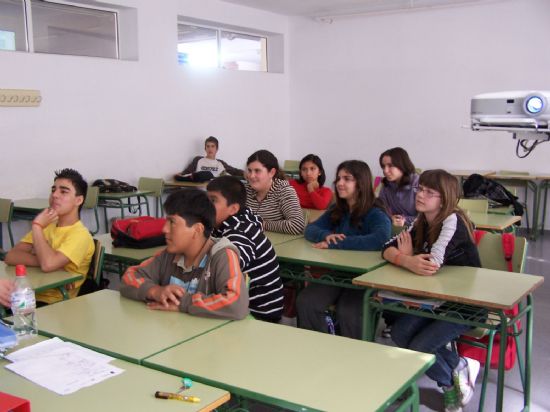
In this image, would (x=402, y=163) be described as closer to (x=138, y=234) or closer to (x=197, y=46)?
(x=138, y=234)

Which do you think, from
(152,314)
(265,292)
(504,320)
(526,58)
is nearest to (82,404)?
(152,314)

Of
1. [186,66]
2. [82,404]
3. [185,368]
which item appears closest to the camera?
[82,404]

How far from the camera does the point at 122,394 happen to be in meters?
1.47

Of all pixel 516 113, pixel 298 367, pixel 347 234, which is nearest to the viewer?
pixel 298 367

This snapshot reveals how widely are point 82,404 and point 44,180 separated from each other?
4.92 meters

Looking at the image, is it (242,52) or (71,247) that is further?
(242,52)

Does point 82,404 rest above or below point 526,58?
below

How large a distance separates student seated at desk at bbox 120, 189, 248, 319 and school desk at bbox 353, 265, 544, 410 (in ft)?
2.42

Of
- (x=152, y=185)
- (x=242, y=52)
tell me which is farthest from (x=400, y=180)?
(x=242, y=52)

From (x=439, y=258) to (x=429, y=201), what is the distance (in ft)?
0.94

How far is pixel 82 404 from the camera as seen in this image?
4.63 ft

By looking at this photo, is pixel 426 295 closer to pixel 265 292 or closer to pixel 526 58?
pixel 265 292

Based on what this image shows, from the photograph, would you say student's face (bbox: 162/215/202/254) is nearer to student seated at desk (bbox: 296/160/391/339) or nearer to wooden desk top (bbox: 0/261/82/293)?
wooden desk top (bbox: 0/261/82/293)

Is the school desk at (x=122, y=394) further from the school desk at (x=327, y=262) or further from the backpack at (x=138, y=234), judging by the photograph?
the backpack at (x=138, y=234)
